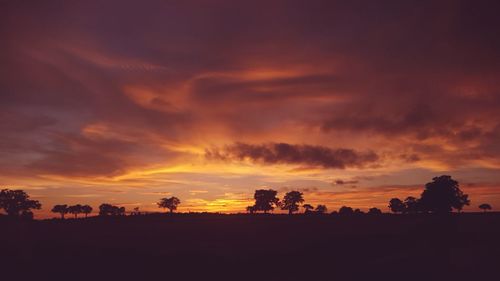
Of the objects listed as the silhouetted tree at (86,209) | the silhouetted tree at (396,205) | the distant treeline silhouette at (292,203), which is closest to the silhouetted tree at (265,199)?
the distant treeline silhouette at (292,203)

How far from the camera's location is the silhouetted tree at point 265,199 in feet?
461

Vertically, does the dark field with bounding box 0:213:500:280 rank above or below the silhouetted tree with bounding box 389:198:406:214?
below

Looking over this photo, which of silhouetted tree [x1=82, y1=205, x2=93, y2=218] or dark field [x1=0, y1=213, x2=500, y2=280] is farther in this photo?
silhouetted tree [x1=82, y1=205, x2=93, y2=218]

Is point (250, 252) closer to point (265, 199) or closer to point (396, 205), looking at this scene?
point (265, 199)

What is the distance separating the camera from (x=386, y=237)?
186 feet

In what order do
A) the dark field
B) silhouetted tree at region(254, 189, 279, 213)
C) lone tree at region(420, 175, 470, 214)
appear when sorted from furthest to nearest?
1. silhouetted tree at region(254, 189, 279, 213)
2. lone tree at region(420, 175, 470, 214)
3. the dark field

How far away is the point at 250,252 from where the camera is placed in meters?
45.0

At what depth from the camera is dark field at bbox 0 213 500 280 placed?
118 ft

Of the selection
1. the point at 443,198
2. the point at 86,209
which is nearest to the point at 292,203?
the point at 443,198

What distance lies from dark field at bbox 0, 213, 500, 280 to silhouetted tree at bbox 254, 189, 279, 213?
236 feet

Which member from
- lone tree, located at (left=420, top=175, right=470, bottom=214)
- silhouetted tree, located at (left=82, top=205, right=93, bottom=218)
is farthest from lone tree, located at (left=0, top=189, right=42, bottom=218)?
lone tree, located at (left=420, top=175, right=470, bottom=214)

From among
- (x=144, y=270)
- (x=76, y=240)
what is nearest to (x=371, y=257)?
(x=144, y=270)

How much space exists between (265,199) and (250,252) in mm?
96616

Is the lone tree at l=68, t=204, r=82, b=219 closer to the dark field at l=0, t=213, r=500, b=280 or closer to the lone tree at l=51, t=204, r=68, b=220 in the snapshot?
the lone tree at l=51, t=204, r=68, b=220
